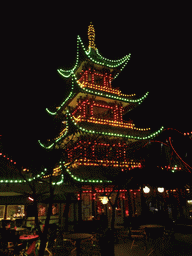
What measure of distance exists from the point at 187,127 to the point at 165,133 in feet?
10.8

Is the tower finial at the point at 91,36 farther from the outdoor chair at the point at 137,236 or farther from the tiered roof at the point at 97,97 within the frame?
the outdoor chair at the point at 137,236

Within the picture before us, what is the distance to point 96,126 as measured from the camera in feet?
61.5

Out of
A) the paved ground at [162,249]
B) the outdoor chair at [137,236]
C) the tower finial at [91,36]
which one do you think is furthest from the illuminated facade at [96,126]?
the paved ground at [162,249]

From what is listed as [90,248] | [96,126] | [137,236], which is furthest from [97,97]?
[90,248]

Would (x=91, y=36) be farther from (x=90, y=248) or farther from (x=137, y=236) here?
(x=90, y=248)

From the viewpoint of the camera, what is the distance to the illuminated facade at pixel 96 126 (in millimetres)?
16172

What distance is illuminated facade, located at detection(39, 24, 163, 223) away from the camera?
1617 centimetres

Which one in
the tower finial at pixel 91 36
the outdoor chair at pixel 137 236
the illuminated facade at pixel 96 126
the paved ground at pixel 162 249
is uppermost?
the tower finial at pixel 91 36

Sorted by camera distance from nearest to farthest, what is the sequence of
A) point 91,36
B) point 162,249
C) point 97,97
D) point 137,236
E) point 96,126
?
point 162,249 → point 137,236 → point 96,126 → point 97,97 → point 91,36

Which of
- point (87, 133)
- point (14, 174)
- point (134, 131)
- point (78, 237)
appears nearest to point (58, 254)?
point (78, 237)

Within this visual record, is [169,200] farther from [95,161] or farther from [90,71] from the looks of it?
[90,71]

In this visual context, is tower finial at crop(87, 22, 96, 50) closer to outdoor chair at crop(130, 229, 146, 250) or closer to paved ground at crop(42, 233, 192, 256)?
outdoor chair at crop(130, 229, 146, 250)

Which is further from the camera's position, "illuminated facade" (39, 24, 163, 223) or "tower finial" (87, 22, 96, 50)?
"tower finial" (87, 22, 96, 50)

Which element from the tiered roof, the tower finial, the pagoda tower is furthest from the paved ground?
the tower finial
